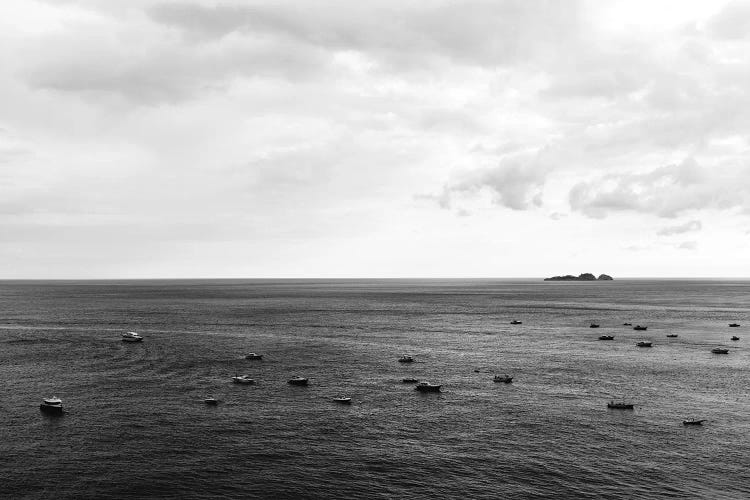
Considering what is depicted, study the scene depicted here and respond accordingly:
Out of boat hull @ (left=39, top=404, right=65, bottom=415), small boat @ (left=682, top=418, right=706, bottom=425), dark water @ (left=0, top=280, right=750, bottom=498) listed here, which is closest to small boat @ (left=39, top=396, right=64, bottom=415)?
boat hull @ (left=39, top=404, right=65, bottom=415)

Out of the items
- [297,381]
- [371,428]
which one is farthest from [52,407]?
[371,428]

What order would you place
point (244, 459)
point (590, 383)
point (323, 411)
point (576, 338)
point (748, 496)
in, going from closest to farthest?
point (748, 496) → point (244, 459) → point (323, 411) → point (590, 383) → point (576, 338)

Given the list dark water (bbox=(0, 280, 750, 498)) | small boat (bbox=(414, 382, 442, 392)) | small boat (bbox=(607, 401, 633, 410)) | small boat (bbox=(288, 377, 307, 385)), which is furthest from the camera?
small boat (bbox=(288, 377, 307, 385))

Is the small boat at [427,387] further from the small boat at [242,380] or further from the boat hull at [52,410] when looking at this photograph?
the boat hull at [52,410]

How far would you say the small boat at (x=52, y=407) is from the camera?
96.9 meters

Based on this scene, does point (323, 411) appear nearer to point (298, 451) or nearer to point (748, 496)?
point (298, 451)

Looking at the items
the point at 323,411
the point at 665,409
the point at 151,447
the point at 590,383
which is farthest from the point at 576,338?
the point at 151,447

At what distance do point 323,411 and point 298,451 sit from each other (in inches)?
768

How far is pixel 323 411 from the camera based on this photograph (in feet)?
329

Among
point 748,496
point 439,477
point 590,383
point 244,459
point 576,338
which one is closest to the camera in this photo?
point 748,496

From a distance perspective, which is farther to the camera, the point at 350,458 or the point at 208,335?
the point at 208,335

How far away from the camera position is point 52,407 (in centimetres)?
9700

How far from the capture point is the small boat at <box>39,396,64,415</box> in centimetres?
9688

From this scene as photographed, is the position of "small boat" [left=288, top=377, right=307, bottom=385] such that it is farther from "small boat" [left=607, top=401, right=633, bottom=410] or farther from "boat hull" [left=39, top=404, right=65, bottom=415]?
"small boat" [left=607, top=401, right=633, bottom=410]
